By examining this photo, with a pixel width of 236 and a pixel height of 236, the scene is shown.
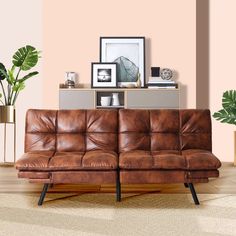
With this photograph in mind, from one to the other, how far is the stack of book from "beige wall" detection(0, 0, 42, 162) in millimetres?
1538

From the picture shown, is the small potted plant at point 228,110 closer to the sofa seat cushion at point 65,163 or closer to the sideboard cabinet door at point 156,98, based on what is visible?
the sideboard cabinet door at point 156,98

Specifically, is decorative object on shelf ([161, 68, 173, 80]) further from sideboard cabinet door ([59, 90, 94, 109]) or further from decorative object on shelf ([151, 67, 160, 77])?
sideboard cabinet door ([59, 90, 94, 109])

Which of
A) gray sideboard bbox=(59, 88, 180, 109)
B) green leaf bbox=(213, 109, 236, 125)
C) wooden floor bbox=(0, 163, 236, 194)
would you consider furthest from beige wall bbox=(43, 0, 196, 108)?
wooden floor bbox=(0, 163, 236, 194)

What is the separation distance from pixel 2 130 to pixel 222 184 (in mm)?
3333

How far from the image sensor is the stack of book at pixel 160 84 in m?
6.78

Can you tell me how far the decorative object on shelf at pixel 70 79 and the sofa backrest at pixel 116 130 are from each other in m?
2.08

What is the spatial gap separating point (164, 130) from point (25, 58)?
2602mm

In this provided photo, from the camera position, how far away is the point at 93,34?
707 centimetres

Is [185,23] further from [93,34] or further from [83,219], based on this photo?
[83,219]

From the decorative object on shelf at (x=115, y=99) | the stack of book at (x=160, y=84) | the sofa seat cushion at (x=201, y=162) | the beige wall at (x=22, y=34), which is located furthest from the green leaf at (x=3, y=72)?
the sofa seat cushion at (x=201, y=162)

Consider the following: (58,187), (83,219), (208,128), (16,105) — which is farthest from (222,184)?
(16,105)

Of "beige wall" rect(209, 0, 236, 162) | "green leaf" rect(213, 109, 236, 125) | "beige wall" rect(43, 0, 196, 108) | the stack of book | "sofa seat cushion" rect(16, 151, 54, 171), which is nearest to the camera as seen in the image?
"sofa seat cushion" rect(16, 151, 54, 171)

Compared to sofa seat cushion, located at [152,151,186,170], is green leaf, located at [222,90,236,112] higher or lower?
higher

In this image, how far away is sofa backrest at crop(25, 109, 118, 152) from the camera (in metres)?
4.76
